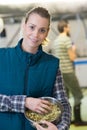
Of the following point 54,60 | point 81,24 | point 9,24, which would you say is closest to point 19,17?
point 9,24

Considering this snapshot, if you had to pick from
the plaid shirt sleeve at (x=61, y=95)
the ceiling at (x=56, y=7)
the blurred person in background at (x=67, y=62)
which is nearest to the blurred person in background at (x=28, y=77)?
the plaid shirt sleeve at (x=61, y=95)

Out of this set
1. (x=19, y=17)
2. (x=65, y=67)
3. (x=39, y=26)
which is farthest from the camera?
(x=19, y=17)

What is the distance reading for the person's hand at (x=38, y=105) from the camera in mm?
927

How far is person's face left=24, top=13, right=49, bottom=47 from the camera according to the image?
97 centimetres

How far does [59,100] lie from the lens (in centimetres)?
102

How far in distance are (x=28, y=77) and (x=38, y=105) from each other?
11 centimetres

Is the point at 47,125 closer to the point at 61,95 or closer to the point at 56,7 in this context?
the point at 61,95

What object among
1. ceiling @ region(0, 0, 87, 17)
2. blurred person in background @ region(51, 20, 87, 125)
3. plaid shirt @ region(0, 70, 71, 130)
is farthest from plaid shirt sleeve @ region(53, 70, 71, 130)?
ceiling @ region(0, 0, 87, 17)

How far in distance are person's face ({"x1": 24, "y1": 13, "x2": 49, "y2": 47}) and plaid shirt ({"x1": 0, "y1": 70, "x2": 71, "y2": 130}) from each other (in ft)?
0.47

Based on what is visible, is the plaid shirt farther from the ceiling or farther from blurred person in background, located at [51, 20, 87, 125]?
the ceiling

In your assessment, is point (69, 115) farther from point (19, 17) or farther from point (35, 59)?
point (19, 17)

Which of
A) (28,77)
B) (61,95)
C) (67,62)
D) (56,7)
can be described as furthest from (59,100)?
(56,7)

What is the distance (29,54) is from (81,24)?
10.4ft

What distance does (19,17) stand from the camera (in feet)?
11.7
